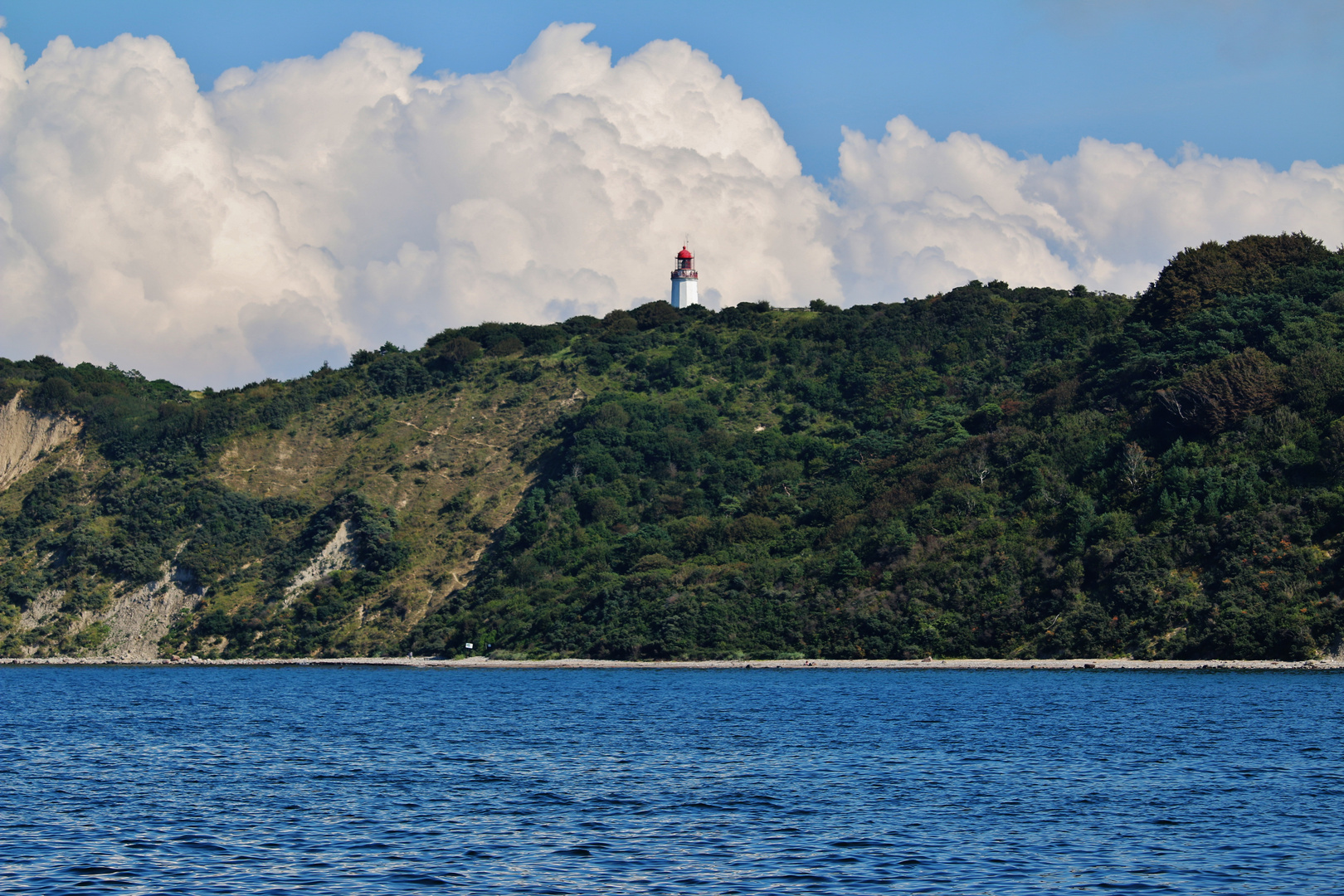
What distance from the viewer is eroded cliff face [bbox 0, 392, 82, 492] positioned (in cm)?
11725

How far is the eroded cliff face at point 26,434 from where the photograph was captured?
11725 centimetres

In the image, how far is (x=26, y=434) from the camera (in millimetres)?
118688

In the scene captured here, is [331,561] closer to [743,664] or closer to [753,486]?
[753,486]

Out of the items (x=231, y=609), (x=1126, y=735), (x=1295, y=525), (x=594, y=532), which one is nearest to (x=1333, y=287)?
(x=1295, y=525)

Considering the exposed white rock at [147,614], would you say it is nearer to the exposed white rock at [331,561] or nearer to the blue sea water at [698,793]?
the exposed white rock at [331,561]

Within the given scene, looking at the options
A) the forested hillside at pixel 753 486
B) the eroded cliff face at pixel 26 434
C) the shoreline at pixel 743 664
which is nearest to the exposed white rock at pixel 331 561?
the forested hillside at pixel 753 486

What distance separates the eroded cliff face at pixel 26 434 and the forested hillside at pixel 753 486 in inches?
69.0

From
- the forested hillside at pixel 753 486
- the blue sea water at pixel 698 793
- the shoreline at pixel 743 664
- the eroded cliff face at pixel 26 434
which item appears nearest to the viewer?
the blue sea water at pixel 698 793

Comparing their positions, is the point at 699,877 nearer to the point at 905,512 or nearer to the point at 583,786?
the point at 583,786

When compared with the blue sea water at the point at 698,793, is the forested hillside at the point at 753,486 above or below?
above

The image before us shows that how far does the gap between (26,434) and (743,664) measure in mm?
78266

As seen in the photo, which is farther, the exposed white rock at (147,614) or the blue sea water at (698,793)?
the exposed white rock at (147,614)

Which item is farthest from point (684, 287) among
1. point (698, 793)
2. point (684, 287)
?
point (698, 793)

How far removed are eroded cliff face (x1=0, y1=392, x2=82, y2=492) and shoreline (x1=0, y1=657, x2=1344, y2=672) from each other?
28.7 meters
